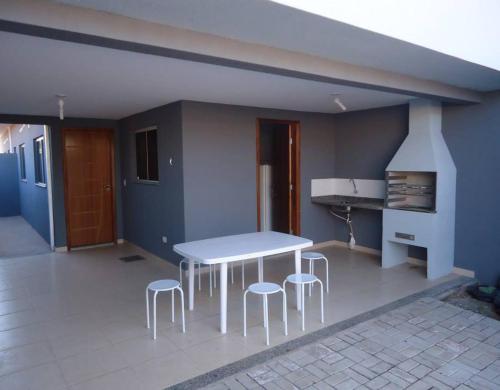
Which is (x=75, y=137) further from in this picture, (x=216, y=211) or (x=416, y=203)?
(x=416, y=203)

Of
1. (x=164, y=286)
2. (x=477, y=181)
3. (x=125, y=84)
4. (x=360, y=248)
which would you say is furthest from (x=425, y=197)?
(x=125, y=84)

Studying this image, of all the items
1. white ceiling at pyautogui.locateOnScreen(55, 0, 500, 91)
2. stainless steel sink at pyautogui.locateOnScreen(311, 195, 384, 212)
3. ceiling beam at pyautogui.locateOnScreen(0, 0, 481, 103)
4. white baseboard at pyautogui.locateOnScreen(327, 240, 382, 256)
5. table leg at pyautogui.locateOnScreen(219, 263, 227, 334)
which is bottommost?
white baseboard at pyautogui.locateOnScreen(327, 240, 382, 256)

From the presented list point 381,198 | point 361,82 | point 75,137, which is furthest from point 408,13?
point 75,137

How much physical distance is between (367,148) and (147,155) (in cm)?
345

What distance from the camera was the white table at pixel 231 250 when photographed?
3.24 m

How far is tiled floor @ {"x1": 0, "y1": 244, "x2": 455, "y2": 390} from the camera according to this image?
2750mm

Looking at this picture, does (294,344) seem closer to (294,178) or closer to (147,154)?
(294,178)

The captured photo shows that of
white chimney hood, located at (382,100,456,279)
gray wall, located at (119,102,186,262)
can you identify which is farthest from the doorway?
white chimney hood, located at (382,100,456,279)

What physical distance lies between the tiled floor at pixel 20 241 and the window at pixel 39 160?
112 centimetres

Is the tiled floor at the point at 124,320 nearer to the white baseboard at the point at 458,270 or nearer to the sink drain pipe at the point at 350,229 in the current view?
the white baseboard at the point at 458,270

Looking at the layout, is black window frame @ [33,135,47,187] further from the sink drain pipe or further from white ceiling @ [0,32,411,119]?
the sink drain pipe

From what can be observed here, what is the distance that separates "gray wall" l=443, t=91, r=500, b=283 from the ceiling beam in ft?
6.11

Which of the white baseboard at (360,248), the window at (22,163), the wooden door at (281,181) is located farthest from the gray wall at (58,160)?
the white baseboard at (360,248)

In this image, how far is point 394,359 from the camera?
114 inches
